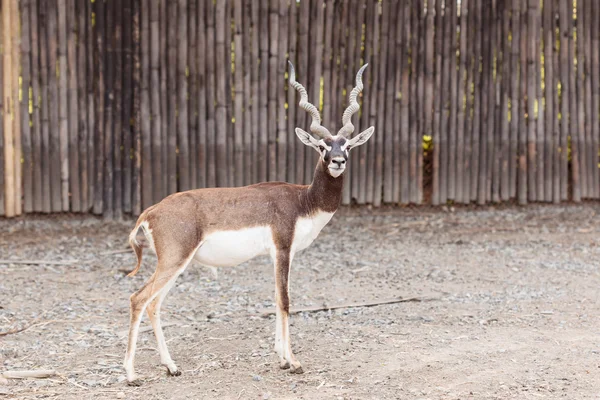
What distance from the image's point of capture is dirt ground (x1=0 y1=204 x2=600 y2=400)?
5887 mm

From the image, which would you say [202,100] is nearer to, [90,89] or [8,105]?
[90,89]

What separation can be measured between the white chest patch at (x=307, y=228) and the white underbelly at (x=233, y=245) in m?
0.20

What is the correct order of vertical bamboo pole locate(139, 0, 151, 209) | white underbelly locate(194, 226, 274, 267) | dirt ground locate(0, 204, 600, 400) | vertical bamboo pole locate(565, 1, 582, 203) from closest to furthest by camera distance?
dirt ground locate(0, 204, 600, 400), white underbelly locate(194, 226, 274, 267), vertical bamboo pole locate(139, 0, 151, 209), vertical bamboo pole locate(565, 1, 582, 203)

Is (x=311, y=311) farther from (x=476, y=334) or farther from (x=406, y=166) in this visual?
(x=406, y=166)

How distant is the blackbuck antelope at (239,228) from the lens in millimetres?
6043

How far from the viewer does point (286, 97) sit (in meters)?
11.1

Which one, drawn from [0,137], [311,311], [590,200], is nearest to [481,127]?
[590,200]

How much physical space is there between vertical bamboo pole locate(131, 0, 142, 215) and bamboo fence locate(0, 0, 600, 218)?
19 mm

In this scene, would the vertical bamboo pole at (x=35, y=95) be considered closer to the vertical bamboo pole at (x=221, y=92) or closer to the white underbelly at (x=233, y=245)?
the vertical bamboo pole at (x=221, y=92)

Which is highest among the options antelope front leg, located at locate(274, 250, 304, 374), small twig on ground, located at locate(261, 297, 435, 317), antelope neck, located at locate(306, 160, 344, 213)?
antelope neck, located at locate(306, 160, 344, 213)

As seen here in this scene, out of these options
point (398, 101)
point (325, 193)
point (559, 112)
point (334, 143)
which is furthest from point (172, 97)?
point (559, 112)

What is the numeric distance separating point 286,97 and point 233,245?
5217mm

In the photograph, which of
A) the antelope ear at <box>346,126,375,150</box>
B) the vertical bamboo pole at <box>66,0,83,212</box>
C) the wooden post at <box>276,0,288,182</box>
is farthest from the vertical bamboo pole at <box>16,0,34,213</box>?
the antelope ear at <box>346,126,375,150</box>

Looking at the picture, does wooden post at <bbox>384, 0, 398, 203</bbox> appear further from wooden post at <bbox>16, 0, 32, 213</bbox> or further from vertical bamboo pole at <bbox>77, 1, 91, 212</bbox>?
wooden post at <bbox>16, 0, 32, 213</bbox>
